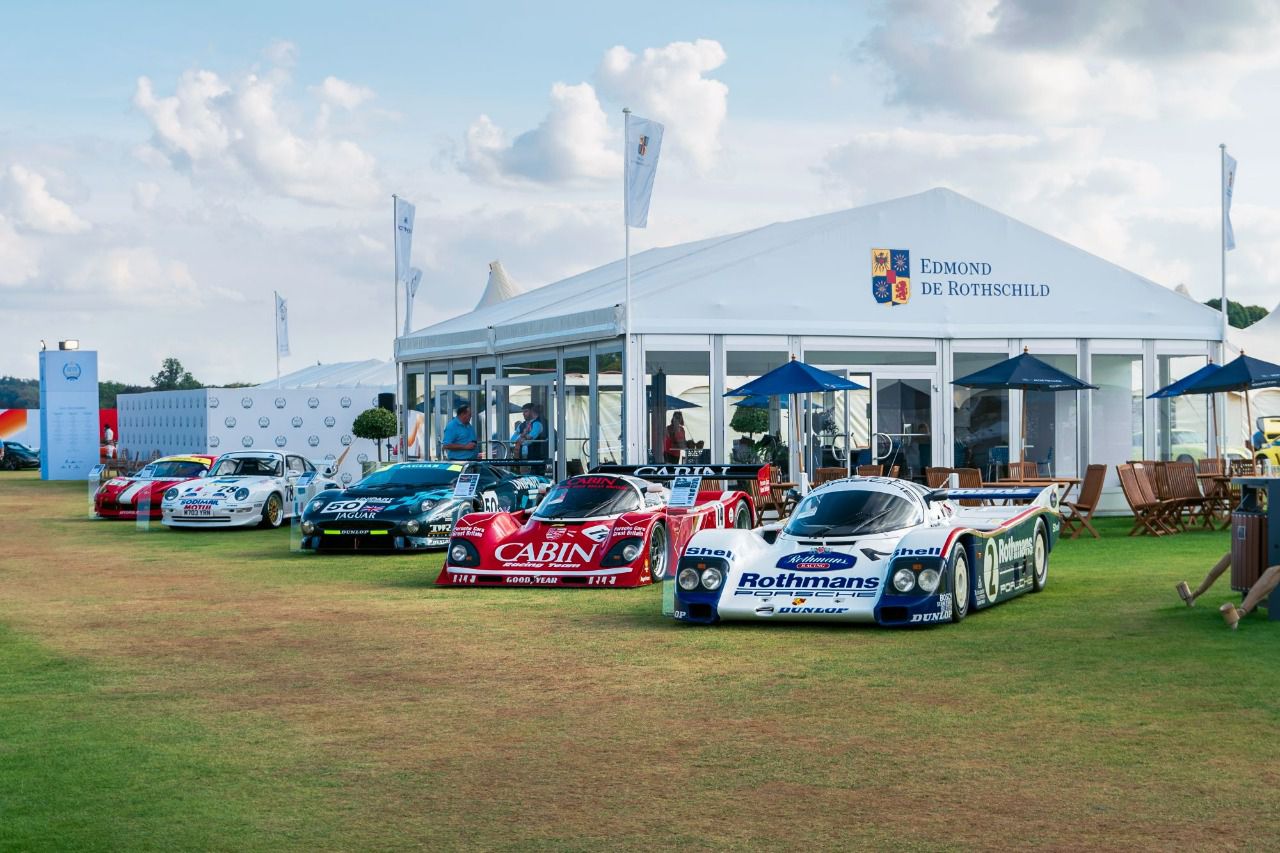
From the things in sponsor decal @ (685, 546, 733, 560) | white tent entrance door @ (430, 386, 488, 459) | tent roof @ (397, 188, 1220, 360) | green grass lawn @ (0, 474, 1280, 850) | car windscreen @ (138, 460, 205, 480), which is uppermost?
tent roof @ (397, 188, 1220, 360)

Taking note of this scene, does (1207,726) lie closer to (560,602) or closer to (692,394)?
(560,602)

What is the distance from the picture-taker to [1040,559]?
13.7 metres

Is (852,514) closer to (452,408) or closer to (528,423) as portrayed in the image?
(528,423)

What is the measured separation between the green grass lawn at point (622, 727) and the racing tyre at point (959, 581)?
0.51 feet

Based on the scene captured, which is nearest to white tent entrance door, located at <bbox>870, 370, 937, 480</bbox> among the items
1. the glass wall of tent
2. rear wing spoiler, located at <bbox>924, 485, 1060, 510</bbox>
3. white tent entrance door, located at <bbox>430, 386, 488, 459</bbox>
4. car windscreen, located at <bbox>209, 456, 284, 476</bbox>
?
the glass wall of tent

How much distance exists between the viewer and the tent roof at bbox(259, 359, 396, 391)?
176 ft

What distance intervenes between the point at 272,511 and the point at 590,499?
388 inches

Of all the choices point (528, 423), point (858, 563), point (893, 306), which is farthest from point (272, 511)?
point (858, 563)

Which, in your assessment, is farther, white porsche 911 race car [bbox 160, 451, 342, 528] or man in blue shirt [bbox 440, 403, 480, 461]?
man in blue shirt [bbox 440, 403, 480, 461]

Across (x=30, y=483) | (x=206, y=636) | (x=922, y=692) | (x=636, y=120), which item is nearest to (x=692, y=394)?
(x=636, y=120)

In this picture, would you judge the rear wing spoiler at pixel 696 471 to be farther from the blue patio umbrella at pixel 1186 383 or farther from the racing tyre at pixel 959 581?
the blue patio umbrella at pixel 1186 383

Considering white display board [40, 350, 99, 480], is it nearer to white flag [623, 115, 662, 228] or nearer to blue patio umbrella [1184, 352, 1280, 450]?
white flag [623, 115, 662, 228]

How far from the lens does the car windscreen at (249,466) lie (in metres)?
24.8

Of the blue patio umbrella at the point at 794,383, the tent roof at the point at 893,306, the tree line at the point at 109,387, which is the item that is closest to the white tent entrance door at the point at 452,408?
the tent roof at the point at 893,306
